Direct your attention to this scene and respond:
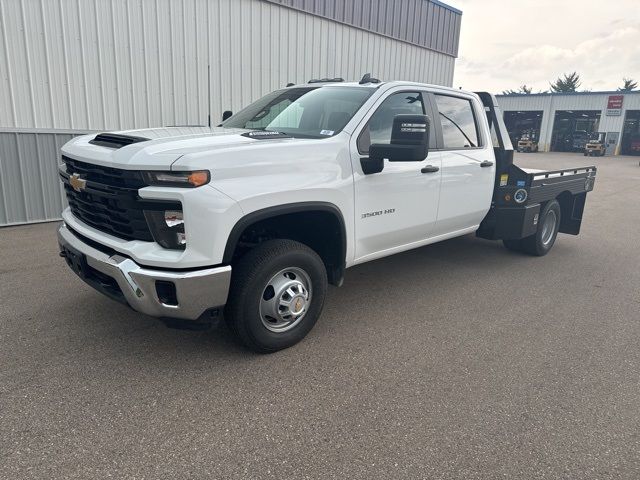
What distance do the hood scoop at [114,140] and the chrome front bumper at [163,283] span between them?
73 cm

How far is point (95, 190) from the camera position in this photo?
3096 mm

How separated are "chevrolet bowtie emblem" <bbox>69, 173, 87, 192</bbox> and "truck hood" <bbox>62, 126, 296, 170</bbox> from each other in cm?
14

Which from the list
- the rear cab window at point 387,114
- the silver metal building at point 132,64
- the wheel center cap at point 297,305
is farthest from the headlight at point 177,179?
the silver metal building at point 132,64

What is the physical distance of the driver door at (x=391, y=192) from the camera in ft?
12.3

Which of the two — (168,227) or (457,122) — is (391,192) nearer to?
(457,122)

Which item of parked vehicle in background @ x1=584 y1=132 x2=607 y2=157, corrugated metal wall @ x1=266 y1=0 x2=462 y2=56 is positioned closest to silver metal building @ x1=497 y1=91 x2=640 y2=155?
parked vehicle in background @ x1=584 y1=132 x2=607 y2=157

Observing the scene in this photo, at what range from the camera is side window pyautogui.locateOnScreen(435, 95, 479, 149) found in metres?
4.71

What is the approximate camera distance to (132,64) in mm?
8086

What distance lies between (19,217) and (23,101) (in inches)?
68.5

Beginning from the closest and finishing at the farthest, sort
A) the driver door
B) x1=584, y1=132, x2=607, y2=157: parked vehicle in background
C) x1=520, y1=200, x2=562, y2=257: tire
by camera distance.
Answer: the driver door, x1=520, y1=200, x2=562, y2=257: tire, x1=584, y1=132, x2=607, y2=157: parked vehicle in background

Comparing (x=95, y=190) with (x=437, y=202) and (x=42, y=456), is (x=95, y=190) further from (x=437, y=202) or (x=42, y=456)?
(x=437, y=202)

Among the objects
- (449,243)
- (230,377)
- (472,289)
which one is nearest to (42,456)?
(230,377)

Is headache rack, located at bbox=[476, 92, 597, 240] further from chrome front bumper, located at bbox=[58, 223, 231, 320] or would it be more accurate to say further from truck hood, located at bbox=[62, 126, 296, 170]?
chrome front bumper, located at bbox=[58, 223, 231, 320]

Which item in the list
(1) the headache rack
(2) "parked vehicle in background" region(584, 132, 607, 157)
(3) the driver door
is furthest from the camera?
(2) "parked vehicle in background" region(584, 132, 607, 157)
